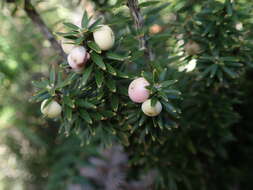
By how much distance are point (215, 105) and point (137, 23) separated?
0.32m

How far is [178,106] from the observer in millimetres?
564

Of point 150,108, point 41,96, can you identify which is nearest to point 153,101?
point 150,108

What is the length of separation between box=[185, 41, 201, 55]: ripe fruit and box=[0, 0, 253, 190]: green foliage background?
0.01 m

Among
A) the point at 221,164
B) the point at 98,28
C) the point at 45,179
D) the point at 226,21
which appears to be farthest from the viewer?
the point at 45,179

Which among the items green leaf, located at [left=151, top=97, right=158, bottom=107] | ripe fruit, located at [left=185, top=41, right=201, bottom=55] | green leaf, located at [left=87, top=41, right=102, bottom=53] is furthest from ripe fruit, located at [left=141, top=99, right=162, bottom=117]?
ripe fruit, located at [left=185, top=41, right=201, bottom=55]

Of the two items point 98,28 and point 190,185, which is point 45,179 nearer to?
point 190,185

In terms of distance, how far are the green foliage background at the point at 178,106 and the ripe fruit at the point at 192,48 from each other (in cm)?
1

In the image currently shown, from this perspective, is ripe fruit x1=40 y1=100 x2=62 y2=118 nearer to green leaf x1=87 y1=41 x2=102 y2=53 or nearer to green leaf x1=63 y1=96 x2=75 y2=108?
green leaf x1=63 y1=96 x2=75 y2=108

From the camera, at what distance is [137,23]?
0.54 metres

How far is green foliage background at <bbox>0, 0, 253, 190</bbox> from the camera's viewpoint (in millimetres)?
620

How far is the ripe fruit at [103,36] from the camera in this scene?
46 cm

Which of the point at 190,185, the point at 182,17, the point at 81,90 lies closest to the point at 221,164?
the point at 190,185

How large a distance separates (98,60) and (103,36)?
0.13 ft

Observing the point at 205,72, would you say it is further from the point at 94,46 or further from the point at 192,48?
the point at 94,46
